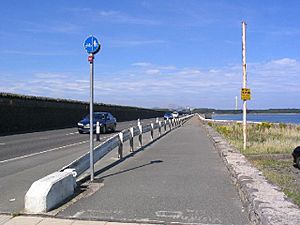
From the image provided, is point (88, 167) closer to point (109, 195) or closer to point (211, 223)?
point (109, 195)

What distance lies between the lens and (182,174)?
32.4 ft

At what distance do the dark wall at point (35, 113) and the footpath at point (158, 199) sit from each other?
19.2 metres

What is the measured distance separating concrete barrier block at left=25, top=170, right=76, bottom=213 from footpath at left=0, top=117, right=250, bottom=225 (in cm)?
24

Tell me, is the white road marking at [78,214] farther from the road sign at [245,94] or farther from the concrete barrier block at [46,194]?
the road sign at [245,94]

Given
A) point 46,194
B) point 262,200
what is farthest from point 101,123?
point 262,200

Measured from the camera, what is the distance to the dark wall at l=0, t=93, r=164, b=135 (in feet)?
92.4

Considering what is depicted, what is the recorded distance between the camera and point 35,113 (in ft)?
107

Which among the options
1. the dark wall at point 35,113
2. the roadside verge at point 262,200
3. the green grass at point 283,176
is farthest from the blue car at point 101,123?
the roadside verge at point 262,200

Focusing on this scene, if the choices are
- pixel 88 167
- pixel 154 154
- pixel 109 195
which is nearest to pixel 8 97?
pixel 154 154

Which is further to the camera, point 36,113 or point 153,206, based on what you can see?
point 36,113

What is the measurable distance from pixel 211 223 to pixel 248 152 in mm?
9610

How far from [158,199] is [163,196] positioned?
0.26 m

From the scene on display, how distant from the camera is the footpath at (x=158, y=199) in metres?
5.84

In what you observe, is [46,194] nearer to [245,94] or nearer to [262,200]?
[262,200]
